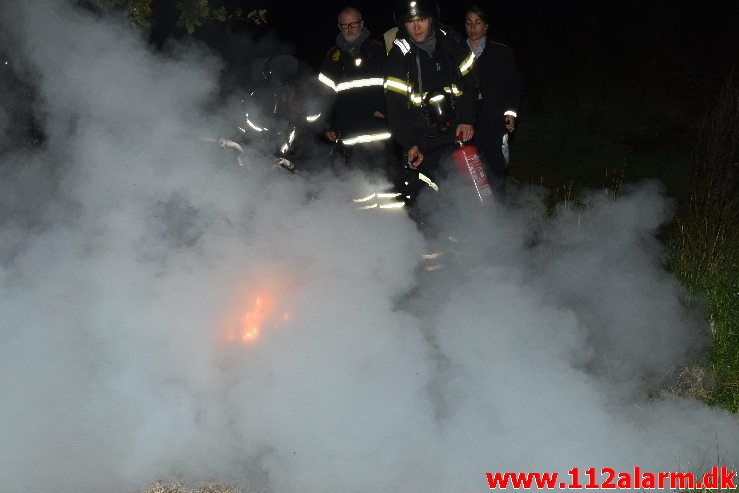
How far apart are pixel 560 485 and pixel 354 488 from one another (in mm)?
904

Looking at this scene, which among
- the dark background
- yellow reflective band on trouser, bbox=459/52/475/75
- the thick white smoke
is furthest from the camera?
the dark background

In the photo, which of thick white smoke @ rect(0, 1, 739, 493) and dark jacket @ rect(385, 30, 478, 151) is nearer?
thick white smoke @ rect(0, 1, 739, 493)

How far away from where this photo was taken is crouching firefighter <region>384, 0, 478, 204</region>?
564 cm

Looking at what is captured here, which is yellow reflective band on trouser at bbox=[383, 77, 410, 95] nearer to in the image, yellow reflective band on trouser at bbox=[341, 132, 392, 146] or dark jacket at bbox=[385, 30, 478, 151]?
dark jacket at bbox=[385, 30, 478, 151]

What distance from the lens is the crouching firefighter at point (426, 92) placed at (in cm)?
564

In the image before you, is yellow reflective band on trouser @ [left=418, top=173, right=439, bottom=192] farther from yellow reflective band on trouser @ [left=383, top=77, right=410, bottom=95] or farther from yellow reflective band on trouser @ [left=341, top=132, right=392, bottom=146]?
yellow reflective band on trouser @ [left=383, top=77, right=410, bottom=95]

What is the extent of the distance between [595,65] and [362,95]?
12735mm

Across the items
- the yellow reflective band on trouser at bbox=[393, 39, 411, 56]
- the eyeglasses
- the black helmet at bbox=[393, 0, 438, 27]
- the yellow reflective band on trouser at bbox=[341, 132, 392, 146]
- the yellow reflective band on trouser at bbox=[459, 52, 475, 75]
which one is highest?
the black helmet at bbox=[393, 0, 438, 27]

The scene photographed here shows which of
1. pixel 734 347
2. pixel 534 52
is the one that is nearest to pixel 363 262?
pixel 734 347

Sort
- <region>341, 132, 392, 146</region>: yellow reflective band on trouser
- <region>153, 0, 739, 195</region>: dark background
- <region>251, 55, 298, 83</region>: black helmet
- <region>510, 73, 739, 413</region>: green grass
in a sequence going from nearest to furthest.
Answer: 1. <region>510, 73, 739, 413</region>: green grass
2. <region>341, 132, 392, 146</region>: yellow reflective band on trouser
3. <region>251, 55, 298, 83</region>: black helmet
4. <region>153, 0, 739, 195</region>: dark background

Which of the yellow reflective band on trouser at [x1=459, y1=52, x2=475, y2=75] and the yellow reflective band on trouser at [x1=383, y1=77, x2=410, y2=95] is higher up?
the yellow reflective band on trouser at [x1=459, y1=52, x2=475, y2=75]

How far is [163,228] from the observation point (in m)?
4.61

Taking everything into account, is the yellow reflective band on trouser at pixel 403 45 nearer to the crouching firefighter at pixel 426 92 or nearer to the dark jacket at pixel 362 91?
the crouching firefighter at pixel 426 92

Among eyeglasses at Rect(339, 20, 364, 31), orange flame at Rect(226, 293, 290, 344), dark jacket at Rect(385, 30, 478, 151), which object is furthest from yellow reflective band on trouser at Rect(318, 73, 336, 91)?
orange flame at Rect(226, 293, 290, 344)
